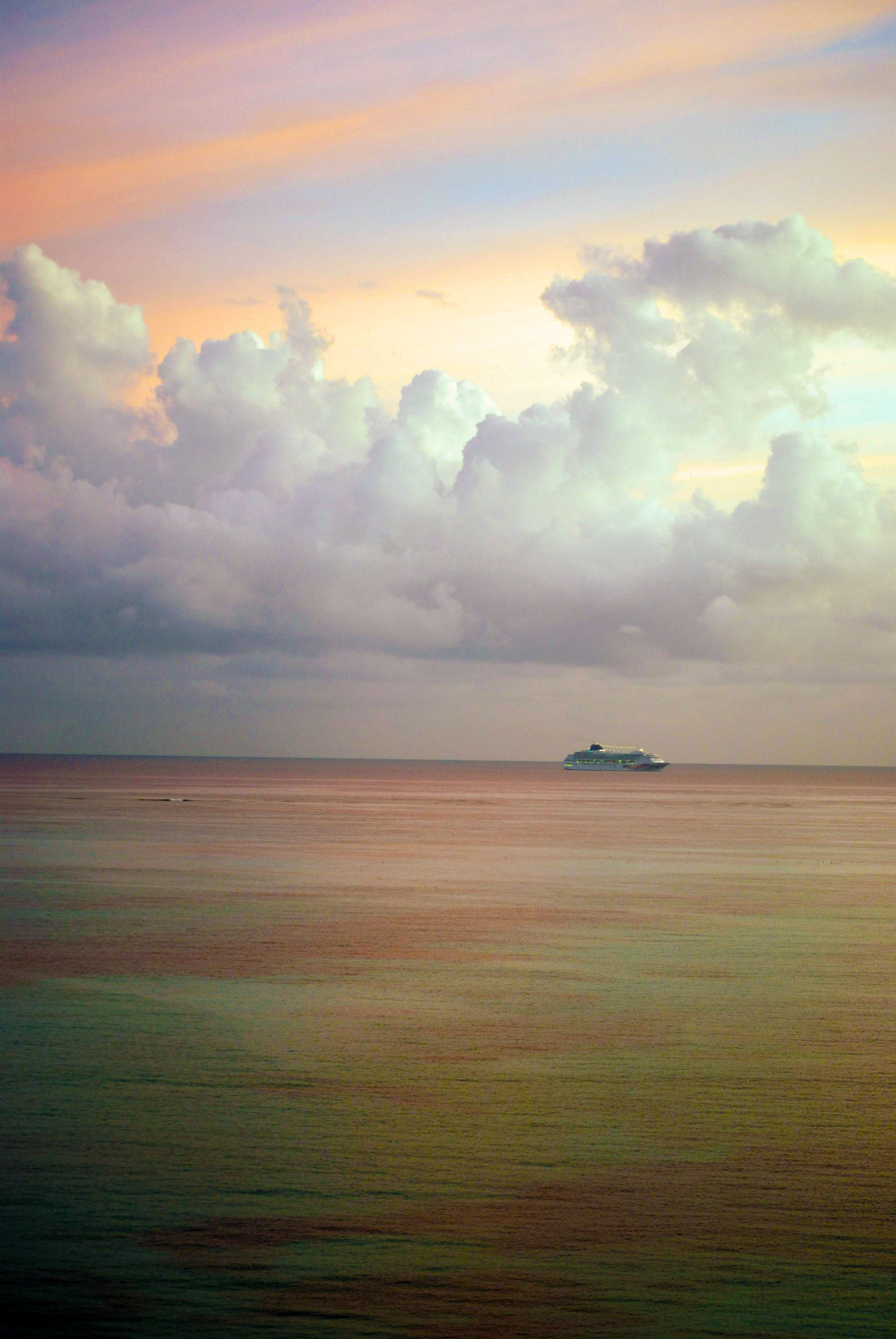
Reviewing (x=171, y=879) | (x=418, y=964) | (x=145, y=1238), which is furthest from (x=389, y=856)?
(x=145, y=1238)

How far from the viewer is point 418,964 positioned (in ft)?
104

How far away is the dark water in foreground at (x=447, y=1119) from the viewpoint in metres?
12.4

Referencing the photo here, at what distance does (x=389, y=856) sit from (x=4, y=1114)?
48.9 m

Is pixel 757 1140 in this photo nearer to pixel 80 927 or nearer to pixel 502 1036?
pixel 502 1036

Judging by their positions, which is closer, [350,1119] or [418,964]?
[350,1119]

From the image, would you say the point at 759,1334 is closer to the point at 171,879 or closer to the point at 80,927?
the point at 80,927

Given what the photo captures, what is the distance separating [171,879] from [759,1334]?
43.6 meters

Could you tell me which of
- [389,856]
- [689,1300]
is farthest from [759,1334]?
[389,856]

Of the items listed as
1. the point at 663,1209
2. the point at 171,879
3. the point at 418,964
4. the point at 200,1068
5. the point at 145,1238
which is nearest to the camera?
the point at 145,1238

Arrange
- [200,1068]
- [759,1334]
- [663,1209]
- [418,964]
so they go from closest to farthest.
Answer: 1. [759,1334]
2. [663,1209]
3. [200,1068]
4. [418,964]

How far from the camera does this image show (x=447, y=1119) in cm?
1792

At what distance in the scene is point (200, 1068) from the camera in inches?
822

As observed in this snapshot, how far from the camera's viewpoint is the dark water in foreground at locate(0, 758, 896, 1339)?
490 inches

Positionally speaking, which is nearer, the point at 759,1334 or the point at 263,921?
the point at 759,1334
